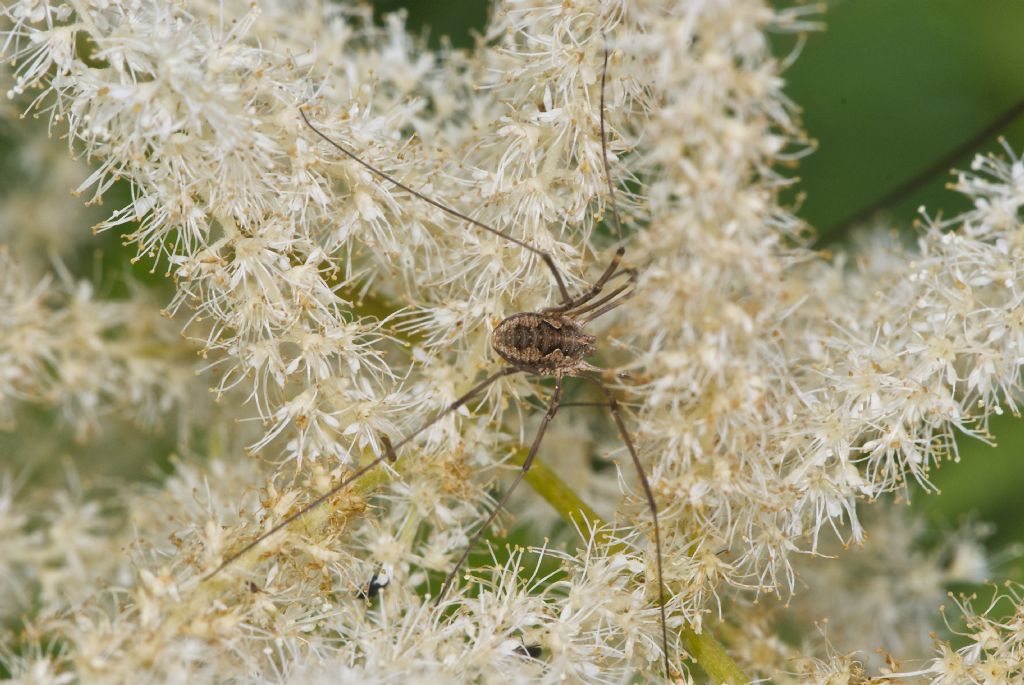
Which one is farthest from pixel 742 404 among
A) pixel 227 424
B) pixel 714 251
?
pixel 227 424

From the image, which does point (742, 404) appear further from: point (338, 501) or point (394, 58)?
point (394, 58)

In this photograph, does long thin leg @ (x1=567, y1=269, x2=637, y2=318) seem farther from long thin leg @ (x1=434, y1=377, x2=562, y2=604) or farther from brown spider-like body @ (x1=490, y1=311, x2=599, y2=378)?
long thin leg @ (x1=434, y1=377, x2=562, y2=604)

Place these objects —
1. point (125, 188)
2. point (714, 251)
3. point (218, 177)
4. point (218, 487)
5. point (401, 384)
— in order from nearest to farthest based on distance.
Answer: point (714, 251)
point (218, 177)
point (401, 384)
point (218, 487)
point (125, 188)

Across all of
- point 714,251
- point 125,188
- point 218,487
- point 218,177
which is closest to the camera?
point 714,251

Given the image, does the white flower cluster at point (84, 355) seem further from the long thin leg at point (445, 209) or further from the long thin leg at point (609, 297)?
the long thin leg at point (609, 297)

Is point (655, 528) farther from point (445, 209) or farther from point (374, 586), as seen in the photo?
point (445, 209)

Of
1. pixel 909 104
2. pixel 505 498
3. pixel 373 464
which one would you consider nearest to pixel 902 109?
pixel 909 104
